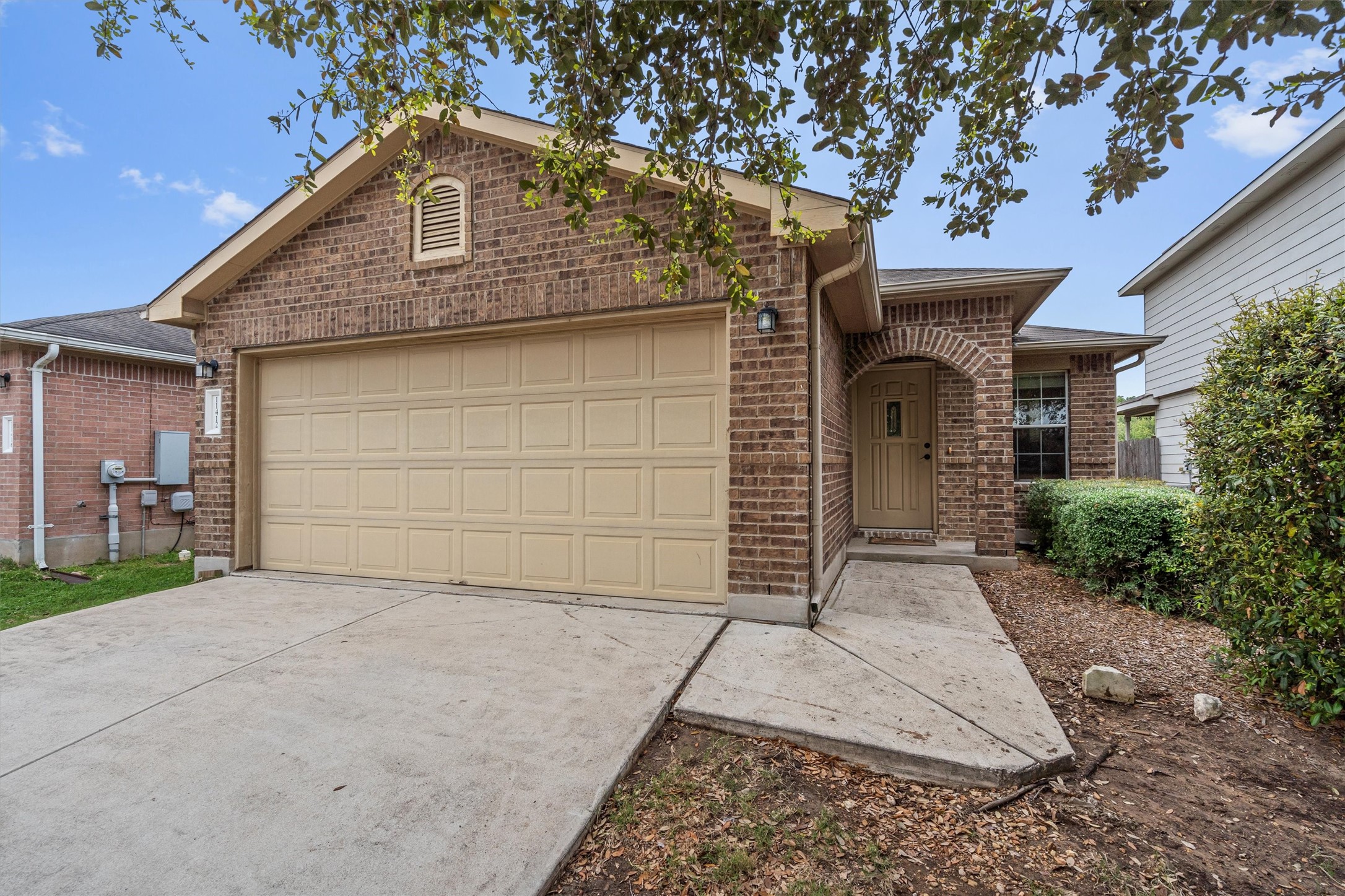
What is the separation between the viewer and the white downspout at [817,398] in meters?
4.15

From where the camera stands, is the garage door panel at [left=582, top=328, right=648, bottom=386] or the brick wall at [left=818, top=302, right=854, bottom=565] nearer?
the garage door panel at [left=582, top=328, right=648, bottom=386]

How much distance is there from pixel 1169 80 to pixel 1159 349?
37.1ft

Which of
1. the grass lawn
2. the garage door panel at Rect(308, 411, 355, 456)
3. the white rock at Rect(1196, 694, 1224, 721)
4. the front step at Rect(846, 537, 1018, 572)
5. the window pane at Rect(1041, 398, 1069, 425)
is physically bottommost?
the grass lawn

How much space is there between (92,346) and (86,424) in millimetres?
1078

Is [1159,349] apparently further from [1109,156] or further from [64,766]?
[64,766]

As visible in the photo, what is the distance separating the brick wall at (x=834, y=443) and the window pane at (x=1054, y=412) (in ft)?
10.7

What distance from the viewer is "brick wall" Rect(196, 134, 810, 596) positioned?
161 inches

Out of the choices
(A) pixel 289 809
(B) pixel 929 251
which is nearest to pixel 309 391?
(A) pixel 289 809

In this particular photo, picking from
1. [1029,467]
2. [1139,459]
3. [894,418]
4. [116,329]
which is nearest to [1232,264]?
[1139,459]

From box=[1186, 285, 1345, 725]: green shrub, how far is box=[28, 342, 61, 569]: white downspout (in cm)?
1142

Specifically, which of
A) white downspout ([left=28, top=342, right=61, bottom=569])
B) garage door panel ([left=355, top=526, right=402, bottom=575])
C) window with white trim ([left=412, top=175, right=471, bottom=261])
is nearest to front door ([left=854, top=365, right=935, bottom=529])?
window with white trim ([left=412, top=175, right=471, bottom=261])

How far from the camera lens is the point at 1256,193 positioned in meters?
7.38

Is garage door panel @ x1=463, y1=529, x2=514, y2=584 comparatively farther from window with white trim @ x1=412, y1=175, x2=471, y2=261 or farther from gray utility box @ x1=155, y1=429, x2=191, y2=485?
gray utility box @ x1=155, y1=429, x2=191, y2=485

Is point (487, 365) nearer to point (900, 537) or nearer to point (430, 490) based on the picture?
point (430, 490)
